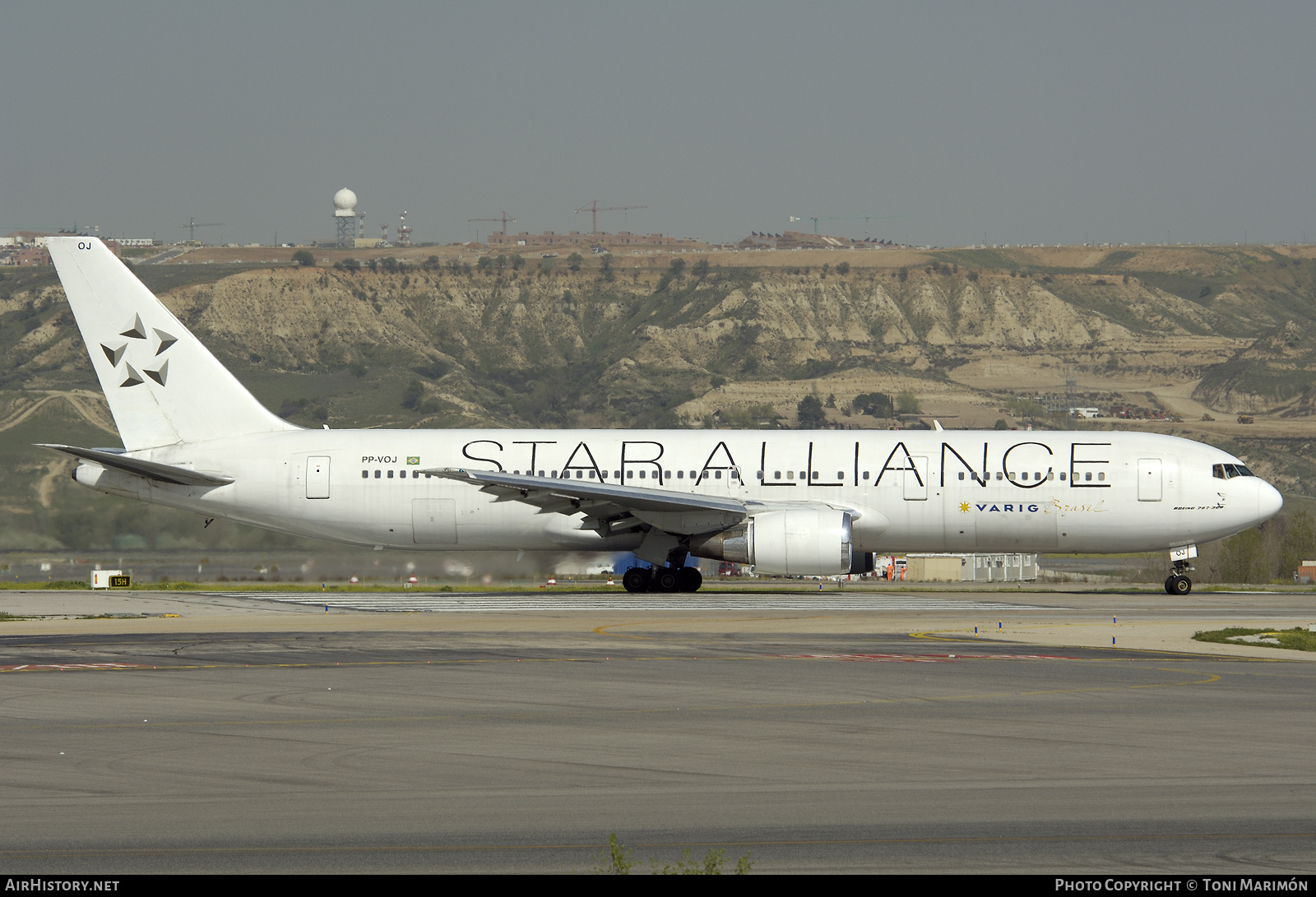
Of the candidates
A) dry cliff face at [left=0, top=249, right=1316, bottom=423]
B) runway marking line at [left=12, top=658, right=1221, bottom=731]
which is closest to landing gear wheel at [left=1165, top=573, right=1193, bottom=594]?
runway marking line at [left=12, top=658, right=1221, bottom=731]

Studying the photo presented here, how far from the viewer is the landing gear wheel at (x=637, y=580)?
3875cm

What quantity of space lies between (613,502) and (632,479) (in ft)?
6.46

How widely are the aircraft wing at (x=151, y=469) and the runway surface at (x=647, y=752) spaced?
12.0 m

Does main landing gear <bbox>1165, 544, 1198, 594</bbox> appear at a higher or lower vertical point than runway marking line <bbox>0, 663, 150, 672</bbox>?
higher

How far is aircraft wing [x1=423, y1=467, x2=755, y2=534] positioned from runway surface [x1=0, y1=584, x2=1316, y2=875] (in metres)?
9.31

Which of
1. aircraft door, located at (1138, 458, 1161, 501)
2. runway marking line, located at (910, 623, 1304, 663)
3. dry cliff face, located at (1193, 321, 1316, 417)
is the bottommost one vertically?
runway marking line, located at (910, 623, 1304, 663)

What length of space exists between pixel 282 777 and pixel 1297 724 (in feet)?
35.2

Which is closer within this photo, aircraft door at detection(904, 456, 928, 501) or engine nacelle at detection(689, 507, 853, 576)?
engine nacelle at detection(689, 507, 853, 576)

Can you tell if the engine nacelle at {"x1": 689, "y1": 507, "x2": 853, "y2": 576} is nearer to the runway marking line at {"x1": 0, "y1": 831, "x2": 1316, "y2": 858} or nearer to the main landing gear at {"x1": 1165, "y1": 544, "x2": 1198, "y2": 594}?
the main landing gear at {"x1": 1165, "y1": 544, "x2": 1198, "y2": 594}

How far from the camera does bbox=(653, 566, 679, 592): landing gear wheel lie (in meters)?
38.3

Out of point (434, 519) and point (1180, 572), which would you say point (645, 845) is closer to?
point (434, 519)

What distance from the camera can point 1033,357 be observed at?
184 metres

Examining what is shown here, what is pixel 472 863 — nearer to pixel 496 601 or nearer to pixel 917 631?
pixel 917 631
